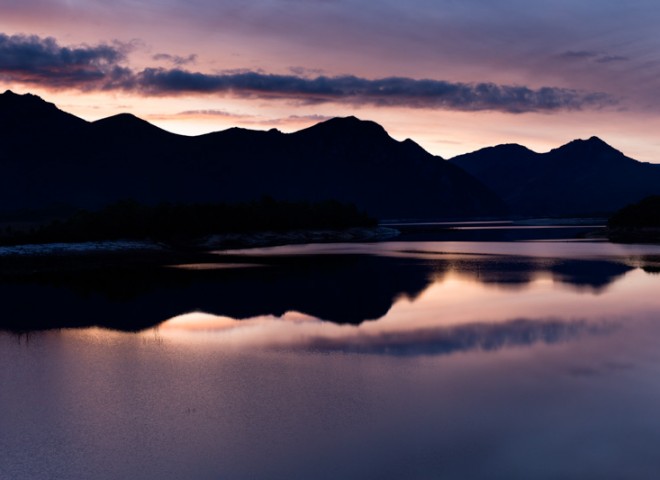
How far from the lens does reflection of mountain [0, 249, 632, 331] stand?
126 ft

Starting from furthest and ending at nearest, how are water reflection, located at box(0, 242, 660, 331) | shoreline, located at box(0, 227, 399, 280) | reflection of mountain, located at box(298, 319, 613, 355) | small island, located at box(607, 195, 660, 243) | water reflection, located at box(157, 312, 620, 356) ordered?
small island, located at box(607, 195, 660, 243), shoreline, located at box(0, 227, 399, 280), water reflection, located at box(0, 242, 660, 331), water reflection, located at box(157, 312, 620, 356), reflection of mountain, located at box(298, 319, 613, 355)

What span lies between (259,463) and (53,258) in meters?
76.2

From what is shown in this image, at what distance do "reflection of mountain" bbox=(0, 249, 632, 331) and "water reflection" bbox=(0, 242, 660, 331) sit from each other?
0.07m

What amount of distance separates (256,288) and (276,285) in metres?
2.60

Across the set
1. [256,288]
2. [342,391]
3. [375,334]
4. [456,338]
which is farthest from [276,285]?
[342,391]

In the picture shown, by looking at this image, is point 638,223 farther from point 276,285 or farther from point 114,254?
point 114,254

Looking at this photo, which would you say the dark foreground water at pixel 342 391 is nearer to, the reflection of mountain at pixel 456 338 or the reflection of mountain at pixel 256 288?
the reflection of mountain at pixel 456 338

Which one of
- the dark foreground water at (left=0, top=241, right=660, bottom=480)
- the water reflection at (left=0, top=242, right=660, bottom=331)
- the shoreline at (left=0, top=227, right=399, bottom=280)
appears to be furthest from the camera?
the shoreline at (left=0, top=227, right=399, bottom=280)

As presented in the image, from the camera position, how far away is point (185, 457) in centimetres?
1533

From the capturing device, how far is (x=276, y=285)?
52.6 m

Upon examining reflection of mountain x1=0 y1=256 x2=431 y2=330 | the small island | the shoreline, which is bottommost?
reflection of mountain x1=0 y1=256 x2=431 y2=330

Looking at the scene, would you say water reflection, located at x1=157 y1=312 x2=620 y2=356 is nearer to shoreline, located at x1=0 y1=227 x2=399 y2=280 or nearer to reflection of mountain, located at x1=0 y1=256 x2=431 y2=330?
reflection of mountain, located at x1=0 y1=256 x2=431 y2=330

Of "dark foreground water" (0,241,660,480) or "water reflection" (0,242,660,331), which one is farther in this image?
"water reflection" (0,242,660,331)

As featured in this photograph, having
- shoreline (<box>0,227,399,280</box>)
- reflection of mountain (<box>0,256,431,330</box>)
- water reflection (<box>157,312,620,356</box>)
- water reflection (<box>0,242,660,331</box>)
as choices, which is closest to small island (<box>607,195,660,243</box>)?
→ water reflection (<box>0,242,660,331</box>)
